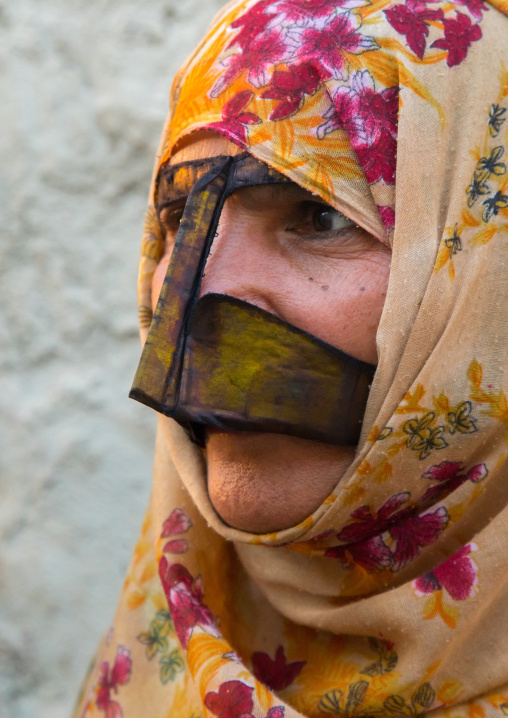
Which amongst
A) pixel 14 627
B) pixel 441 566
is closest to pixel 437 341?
pixel 441 566

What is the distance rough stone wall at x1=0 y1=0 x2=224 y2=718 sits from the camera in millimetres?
1996

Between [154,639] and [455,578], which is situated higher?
[455,578]

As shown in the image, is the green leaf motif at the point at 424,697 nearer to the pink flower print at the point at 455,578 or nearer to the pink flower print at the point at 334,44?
the pink flower print at the point at 455,578

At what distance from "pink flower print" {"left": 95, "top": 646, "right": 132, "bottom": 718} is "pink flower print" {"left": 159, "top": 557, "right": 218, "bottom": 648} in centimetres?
24

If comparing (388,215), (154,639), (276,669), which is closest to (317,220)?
(388,215)

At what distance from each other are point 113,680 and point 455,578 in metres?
0.76

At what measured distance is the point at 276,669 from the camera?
117 cm

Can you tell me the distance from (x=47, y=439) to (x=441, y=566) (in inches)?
55.3

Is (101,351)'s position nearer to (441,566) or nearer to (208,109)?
(208,109)

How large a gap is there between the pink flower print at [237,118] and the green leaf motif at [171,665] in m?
0.97

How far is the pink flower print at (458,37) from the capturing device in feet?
3.14

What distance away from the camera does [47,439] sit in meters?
2.02

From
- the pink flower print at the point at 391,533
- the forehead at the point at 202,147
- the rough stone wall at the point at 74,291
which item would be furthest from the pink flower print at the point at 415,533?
the rough stone wall at the point at 74,291

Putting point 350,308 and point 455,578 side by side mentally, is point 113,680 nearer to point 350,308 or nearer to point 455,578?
point 455,578
